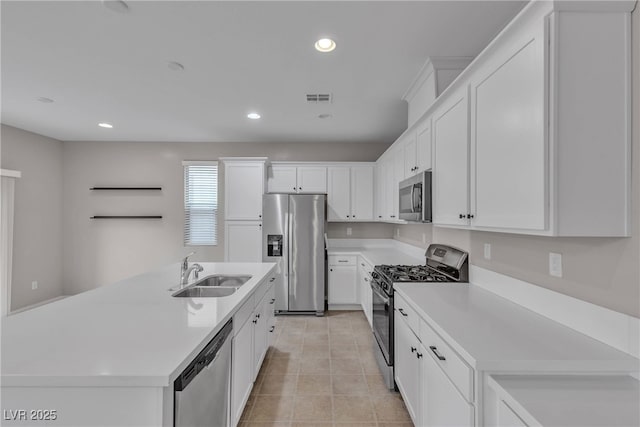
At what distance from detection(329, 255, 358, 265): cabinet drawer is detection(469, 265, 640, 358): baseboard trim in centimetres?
253

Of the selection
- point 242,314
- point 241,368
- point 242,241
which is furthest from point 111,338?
point 242,241

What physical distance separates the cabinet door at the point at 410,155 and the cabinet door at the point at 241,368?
2.03 meters

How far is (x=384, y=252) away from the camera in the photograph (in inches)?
169

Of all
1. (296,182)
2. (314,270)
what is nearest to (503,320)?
(314,270)

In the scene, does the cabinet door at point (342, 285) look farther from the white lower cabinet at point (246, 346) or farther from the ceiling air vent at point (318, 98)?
the ceiling air vent at point (318, 98)

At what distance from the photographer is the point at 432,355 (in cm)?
151

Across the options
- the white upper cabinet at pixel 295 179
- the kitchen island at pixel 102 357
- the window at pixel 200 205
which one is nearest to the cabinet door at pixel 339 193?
the white upper cabinet at pixel 295 179

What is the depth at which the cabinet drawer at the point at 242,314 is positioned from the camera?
1775 millimetres

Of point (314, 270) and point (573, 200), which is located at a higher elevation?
point (573, 200)

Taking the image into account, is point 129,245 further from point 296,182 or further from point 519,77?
point 519,77

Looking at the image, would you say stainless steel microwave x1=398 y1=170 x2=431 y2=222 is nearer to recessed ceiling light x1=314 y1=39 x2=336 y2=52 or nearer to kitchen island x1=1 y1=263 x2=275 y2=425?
recessed ceiling light x1=314 y1=39 x2=336 y2=52

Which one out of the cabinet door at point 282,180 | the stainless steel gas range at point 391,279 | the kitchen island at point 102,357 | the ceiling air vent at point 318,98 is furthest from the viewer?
the cabinet door at point 282,180

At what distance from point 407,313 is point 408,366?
1.20ft

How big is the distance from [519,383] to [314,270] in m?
3.35
